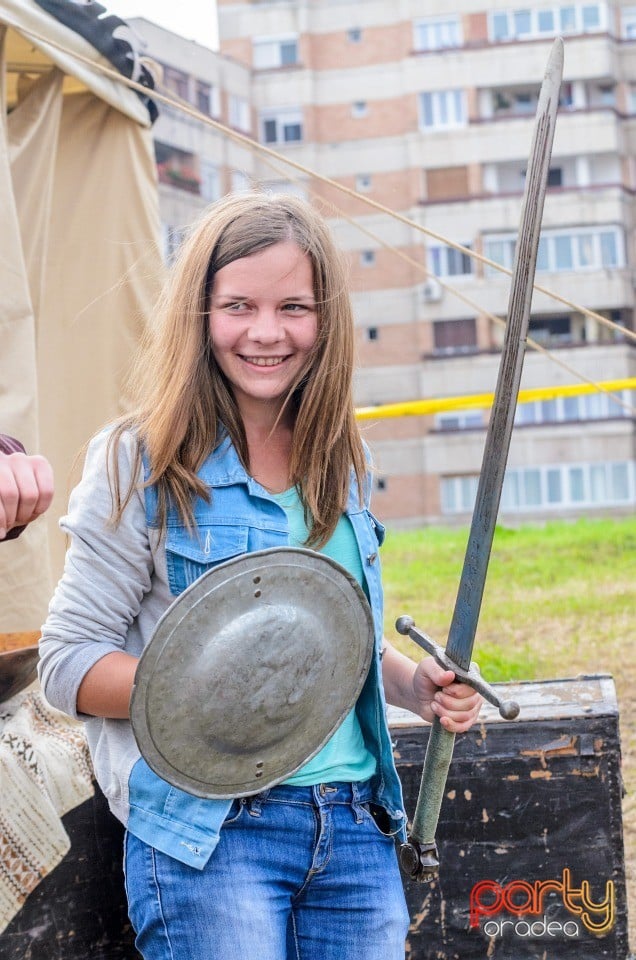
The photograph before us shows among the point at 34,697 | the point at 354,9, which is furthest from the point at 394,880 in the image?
the point at 354,9

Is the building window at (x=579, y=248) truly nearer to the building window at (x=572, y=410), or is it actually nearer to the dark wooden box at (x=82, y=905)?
the building window at (x=572, y=410)

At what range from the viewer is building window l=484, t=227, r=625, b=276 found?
3544 cm

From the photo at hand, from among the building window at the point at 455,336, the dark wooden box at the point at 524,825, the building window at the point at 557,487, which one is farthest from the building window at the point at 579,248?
the dark wooden box at the point at 524,825

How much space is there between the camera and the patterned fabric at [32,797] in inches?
85.0

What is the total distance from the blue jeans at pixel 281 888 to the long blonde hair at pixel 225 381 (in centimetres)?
38

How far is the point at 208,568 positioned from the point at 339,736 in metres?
0.32

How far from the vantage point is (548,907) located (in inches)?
101

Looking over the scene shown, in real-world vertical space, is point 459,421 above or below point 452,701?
below

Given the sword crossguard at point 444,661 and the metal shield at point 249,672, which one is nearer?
the metal shield at point 249,672

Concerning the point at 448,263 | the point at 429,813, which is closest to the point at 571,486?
the point at 448,263

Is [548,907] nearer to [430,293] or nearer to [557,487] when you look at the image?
[430,293]

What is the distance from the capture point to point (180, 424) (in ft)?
5.66

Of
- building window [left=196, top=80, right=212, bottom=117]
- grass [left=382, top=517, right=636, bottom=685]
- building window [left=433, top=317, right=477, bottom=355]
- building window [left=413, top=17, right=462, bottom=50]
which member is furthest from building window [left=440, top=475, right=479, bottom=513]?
grass [left=382, top=517, right=636, bottom=685]

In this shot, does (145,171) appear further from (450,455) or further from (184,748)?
(450,455)
